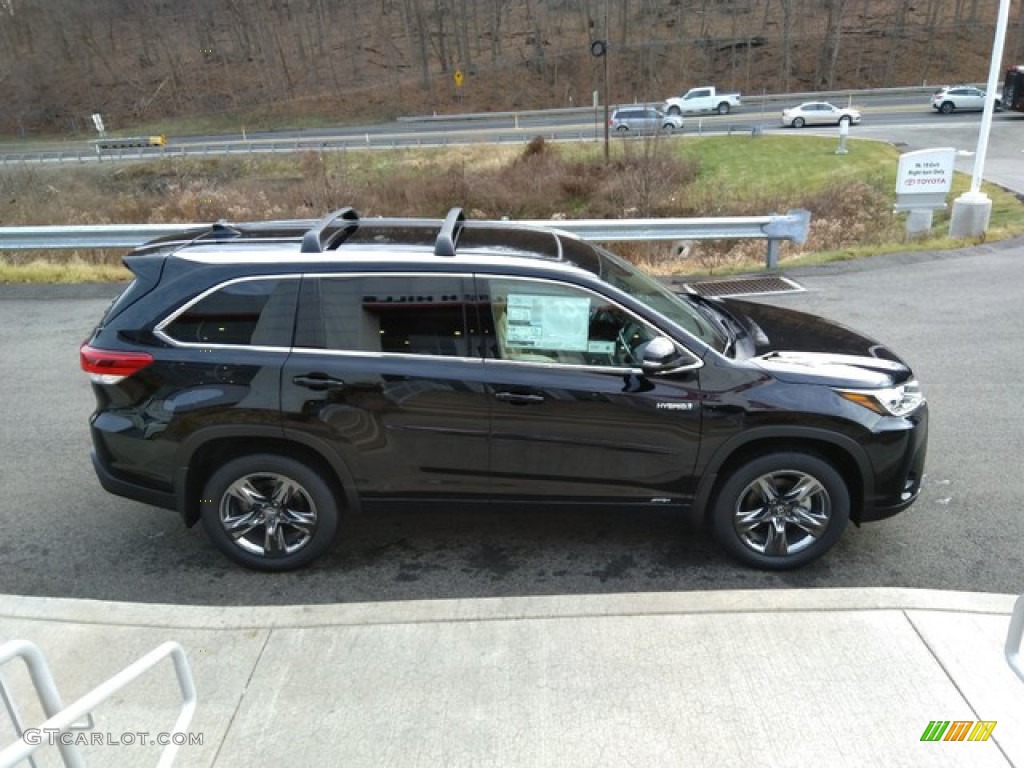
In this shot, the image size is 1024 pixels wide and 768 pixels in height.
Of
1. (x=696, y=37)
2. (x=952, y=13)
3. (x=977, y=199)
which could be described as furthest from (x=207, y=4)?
(x=977, y=199)

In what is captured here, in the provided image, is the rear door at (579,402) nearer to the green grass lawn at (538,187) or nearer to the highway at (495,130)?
the green grass lawn at (538,187)

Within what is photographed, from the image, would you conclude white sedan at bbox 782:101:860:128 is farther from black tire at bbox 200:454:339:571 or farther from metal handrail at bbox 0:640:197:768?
metal handrail at bbox 0:640:197:768

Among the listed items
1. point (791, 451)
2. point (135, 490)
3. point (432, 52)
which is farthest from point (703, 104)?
point (135, 490)

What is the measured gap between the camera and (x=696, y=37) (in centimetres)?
6150

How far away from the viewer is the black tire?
3.88m

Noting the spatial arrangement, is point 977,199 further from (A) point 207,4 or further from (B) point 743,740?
(A) point 207,4

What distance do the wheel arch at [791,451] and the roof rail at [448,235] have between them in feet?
5.80

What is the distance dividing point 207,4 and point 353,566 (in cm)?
8847

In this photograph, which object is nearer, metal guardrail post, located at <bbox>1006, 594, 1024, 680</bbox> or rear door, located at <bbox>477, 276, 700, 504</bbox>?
metal guardrail post, located at <bbox>1006, 594, 1024, 680</bbox>

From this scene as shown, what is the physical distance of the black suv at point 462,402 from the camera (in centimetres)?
372

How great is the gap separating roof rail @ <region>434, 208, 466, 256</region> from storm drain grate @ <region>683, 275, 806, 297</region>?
5555 millimetres

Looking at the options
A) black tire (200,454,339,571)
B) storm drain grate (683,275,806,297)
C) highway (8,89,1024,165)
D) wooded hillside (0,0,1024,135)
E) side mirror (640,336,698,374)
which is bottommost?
storm drain grate (683,275,806,297)

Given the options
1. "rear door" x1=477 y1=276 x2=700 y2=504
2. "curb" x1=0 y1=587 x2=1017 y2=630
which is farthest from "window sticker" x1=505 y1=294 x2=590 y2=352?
"curb" x1=0 y1=587 x2=1017 y2=630

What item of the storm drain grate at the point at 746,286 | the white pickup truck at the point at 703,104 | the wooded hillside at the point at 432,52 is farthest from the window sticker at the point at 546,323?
the wooded hillside at the point at 432,52
